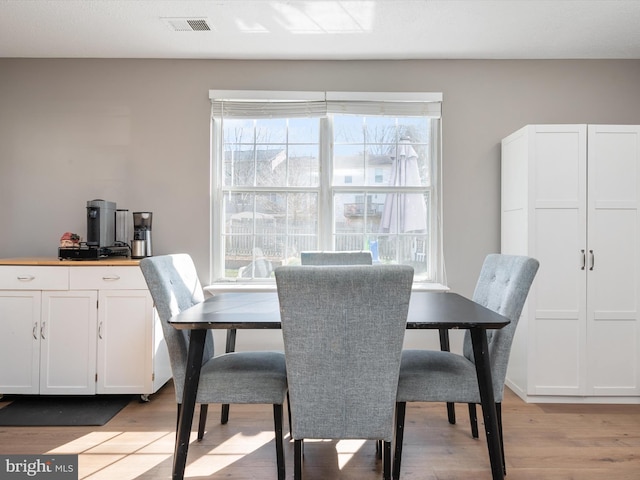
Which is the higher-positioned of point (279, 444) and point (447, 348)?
point (447, 348)

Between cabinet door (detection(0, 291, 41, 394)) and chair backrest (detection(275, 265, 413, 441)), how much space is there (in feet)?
7.24

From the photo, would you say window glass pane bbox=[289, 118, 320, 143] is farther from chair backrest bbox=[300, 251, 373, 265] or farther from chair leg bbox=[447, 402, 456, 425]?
chair leg bbox=[447, 402, 456, 425]

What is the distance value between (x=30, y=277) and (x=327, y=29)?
2.63 meters

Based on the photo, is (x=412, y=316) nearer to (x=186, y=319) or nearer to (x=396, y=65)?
(x=186, y=319)

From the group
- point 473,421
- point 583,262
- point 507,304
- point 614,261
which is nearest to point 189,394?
point 507,304

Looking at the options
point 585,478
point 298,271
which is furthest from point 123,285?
point 585,478

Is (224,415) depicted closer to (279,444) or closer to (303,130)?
(279,444)

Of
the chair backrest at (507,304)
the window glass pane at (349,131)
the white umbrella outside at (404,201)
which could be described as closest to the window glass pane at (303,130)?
the window glass pane at (349,131)

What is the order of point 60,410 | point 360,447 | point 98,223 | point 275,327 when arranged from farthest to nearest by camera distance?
point 98,223 → point 60,410 → point 360,447 → point 275,327

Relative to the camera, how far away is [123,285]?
281 centimetres

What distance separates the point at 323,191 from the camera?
133 inches

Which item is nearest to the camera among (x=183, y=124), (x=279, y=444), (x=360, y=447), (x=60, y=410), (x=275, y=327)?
(x=275, y=327)

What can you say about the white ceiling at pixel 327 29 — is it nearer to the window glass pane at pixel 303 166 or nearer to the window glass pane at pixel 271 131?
the window glass pane at pixel 271 131

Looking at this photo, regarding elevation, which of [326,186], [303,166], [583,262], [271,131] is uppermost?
[271,131]
